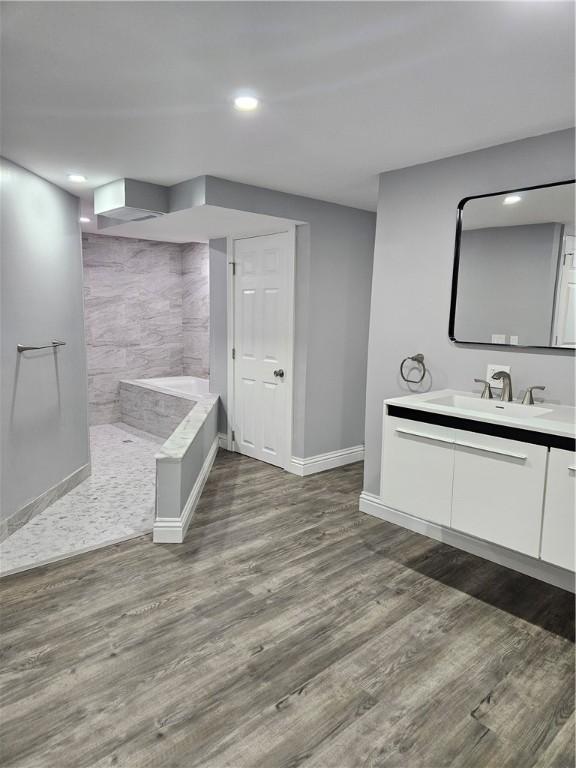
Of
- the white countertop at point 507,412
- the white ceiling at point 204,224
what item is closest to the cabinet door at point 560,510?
the white countertop at point 507,412

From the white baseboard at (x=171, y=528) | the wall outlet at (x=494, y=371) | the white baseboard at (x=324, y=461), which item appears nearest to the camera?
the wall outlet at (x=494, y=371)

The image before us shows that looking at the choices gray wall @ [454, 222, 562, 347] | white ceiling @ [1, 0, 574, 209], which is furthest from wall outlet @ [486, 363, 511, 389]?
white ceiling @ [1, 0, 574, 209]

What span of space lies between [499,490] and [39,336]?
296cm

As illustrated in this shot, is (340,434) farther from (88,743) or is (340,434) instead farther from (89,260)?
(89,260)

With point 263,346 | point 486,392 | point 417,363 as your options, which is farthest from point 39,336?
point 486,392

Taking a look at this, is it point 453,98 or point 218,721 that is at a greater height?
point 453,98

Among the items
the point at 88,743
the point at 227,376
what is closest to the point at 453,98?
the point at 88,743

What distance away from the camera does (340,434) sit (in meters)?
4.49

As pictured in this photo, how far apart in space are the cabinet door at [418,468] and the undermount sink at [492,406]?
0.19m

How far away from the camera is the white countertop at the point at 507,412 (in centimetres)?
214

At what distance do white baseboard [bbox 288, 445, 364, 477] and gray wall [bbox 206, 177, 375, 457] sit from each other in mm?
49

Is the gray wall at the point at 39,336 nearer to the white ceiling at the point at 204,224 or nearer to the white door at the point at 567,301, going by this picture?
the white ceiling at the point at 204,224

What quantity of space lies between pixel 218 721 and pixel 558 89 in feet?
8.61

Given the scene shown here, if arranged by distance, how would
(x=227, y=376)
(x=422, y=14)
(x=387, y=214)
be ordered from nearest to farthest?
(x=422, y=14) → (x=387, y=214) → (x=227, y=376)
